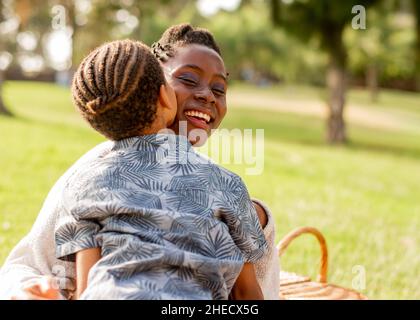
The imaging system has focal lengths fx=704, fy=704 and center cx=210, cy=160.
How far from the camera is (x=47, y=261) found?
247cm

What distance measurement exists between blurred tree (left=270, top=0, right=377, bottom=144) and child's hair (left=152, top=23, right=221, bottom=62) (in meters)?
12.3

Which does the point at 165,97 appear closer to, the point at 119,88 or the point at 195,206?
the point at 119,88

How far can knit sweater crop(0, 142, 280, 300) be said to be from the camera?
2314 millimetres

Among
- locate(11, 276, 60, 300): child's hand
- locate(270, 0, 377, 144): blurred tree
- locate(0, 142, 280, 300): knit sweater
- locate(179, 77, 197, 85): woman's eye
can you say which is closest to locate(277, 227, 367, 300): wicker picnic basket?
locate(0, 142, 280, 300): knit sweater

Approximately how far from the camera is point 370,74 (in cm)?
3659

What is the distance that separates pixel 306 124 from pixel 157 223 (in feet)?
68.3

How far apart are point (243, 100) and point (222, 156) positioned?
55.9 ft

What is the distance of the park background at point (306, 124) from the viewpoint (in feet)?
19.9

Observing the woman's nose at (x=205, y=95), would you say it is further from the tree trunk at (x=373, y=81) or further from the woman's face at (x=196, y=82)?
the tree trunk at (x=373, y=81)

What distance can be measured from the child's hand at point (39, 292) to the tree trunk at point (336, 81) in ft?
47.7

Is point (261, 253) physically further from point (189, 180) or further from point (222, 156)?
point (222, 156)

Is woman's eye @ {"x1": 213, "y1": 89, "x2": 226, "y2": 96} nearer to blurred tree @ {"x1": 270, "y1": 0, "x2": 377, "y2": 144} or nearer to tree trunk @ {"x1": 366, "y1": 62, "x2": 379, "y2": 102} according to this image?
blurred tree @ {"x1": 270, "y1": 0, "x2": 377, "y2": 144}

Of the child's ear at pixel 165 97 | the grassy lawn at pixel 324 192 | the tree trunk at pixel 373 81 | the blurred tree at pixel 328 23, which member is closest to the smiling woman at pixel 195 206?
the child's ear at pixel 165 97

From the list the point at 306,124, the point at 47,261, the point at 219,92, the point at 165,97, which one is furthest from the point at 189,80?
the point at 306,124
